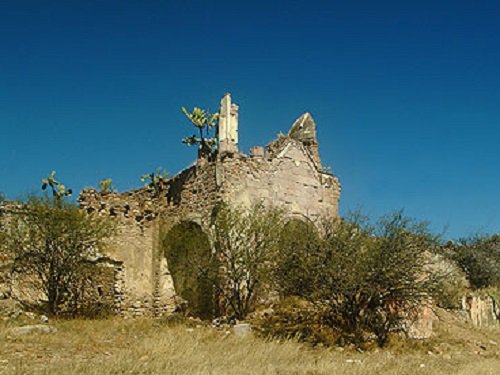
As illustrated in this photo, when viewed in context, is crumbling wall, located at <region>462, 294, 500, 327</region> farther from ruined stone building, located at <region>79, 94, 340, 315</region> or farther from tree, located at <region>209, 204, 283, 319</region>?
tree, located at <region>209, 204, 283, 319</region>

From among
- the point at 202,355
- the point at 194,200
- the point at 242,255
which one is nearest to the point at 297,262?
the point at 242,255

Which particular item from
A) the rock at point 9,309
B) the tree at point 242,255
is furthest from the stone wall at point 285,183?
the rock at point 9,309

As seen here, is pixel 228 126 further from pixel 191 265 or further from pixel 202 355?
pixel 202 355

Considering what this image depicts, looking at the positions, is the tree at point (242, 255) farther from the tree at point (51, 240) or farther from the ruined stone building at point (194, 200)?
the tree at point (51, 240)

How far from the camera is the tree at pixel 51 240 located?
15.2m

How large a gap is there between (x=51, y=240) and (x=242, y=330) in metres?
6.54

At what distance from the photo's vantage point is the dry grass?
8.18m

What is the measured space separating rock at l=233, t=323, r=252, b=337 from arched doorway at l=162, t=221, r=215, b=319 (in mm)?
2877

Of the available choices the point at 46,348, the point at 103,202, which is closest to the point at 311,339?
the point at 46,348

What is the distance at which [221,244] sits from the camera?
1552 cm

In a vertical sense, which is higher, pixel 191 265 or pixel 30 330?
pixel 191 265

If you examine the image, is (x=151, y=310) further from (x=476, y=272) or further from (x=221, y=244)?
(x=476, y=272)

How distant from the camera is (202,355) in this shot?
30.7 feet

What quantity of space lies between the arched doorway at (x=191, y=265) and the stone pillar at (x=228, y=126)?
2.86m
